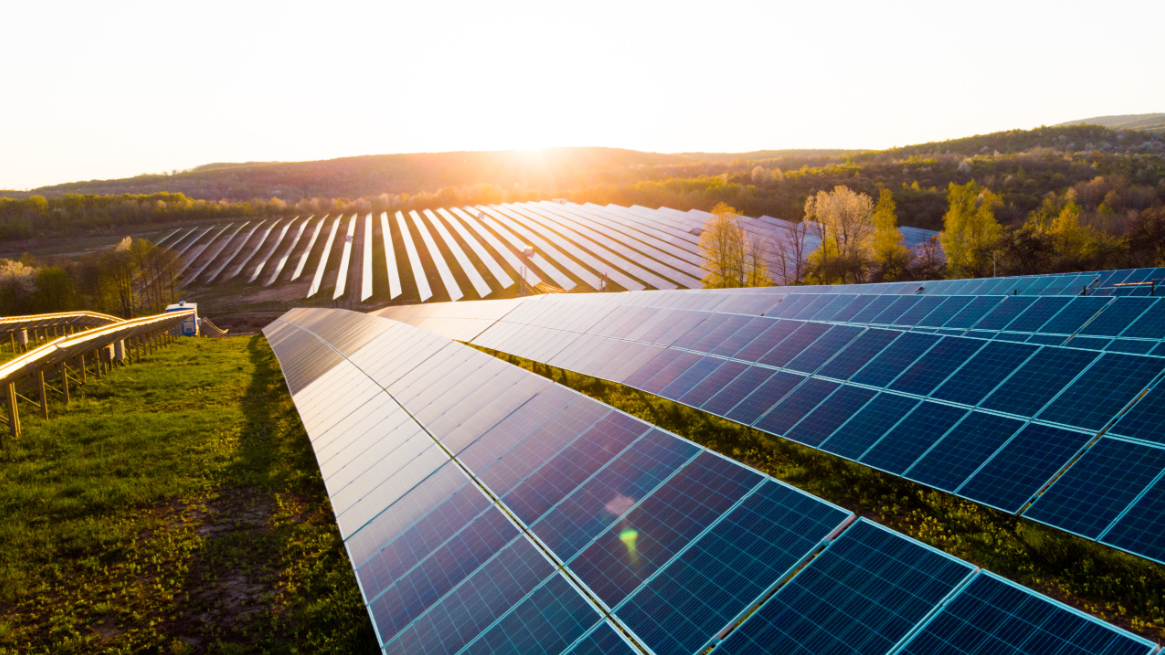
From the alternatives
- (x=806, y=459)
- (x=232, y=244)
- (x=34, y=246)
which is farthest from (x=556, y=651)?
(x=34, y=246)

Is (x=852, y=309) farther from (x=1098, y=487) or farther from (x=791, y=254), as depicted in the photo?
(x=791, y=254)

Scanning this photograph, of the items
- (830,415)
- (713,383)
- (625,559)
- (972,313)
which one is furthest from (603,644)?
(972,313)

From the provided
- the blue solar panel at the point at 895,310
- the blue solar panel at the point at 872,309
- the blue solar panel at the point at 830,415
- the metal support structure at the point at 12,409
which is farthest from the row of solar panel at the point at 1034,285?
the metal support structure at the point at 12,409

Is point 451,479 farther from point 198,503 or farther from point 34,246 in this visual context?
point 34,246

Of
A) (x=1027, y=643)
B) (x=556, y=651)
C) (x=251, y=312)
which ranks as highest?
(x=1027, y=643)

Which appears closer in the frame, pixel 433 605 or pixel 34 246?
pixel 433 605

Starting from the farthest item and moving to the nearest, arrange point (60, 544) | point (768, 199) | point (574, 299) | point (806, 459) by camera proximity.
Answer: point (768, 199), point (574, 299), point (806, 459), point (60, 544)
